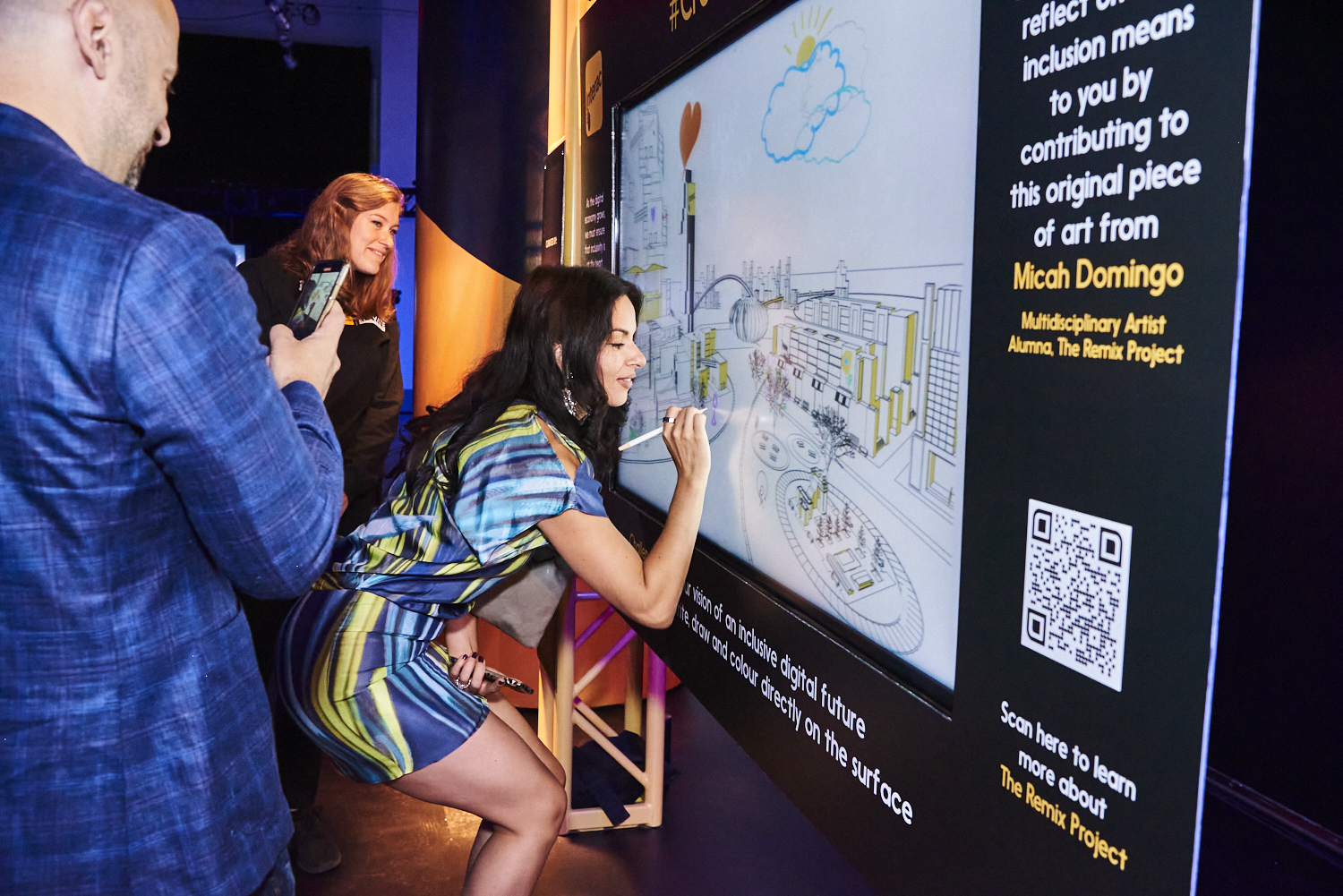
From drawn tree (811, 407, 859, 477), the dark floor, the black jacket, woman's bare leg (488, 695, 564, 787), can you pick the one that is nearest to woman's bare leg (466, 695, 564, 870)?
woman's bare leg (488, 695, 564, 787)

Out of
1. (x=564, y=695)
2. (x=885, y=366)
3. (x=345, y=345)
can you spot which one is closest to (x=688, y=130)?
(x=885, y=366)

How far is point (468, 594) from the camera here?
1.73 metres

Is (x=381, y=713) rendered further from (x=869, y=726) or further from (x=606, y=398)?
(x=869, y=726)

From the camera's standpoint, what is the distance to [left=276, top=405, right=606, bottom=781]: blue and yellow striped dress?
1612 millimetres

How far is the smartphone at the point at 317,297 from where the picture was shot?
3.86 ft

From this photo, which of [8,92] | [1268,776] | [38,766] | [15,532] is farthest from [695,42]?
[1268,776]

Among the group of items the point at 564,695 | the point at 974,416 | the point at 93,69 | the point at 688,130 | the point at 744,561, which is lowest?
the point at 564,695

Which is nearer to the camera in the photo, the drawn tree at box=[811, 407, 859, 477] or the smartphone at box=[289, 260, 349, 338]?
the smartphone at box=[289, 260, 349, 338]

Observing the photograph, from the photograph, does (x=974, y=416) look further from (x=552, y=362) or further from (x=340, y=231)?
(x=340, y=231)

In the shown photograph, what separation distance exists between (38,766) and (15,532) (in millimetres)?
216

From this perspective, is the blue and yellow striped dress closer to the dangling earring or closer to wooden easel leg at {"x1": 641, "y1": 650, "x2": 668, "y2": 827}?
the dangling earring

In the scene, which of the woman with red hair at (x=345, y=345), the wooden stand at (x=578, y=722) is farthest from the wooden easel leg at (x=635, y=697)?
the woman with red hair at (x=345, y=345)

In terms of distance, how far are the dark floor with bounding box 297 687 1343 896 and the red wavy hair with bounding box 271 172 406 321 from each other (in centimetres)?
144

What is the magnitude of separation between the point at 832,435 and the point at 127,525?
87 cm
